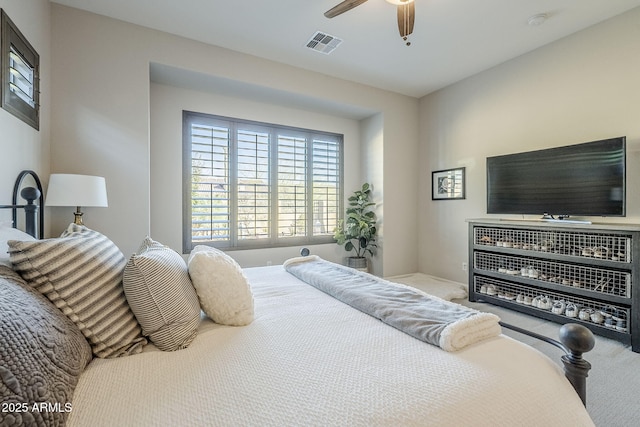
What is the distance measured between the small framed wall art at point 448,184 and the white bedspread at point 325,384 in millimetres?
3329

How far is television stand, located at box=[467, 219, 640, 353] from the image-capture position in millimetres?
2305

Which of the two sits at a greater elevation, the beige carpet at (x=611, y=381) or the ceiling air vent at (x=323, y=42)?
the ceiling air vent at (x=323, y=42)

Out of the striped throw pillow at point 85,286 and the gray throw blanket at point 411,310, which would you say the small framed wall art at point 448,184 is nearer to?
the gray throw blanket at point 411,310

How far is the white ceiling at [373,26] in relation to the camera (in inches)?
101

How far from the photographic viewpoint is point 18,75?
76.6 inches

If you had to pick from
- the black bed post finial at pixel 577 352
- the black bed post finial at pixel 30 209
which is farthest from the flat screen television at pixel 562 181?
the black bed post finial at pixel 30 209

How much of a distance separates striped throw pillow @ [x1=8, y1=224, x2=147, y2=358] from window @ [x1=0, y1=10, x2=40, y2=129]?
5.00 feet

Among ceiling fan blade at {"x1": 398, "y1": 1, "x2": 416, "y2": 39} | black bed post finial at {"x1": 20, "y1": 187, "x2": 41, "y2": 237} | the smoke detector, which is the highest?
the smoke detector

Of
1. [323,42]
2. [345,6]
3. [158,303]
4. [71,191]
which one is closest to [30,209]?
[71,191]

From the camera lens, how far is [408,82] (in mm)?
4152

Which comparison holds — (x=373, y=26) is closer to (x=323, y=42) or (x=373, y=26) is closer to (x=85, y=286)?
(x=323, y=42)

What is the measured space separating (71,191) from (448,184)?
4.31 m

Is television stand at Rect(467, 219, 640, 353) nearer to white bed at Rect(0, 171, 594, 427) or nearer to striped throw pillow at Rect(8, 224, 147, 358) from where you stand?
white bed at Rect(0, 171, 594, 427)

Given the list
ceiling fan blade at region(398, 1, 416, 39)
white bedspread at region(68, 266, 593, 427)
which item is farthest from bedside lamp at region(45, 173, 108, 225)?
ceiling fan blade at region(398, 1, 416, 39)
